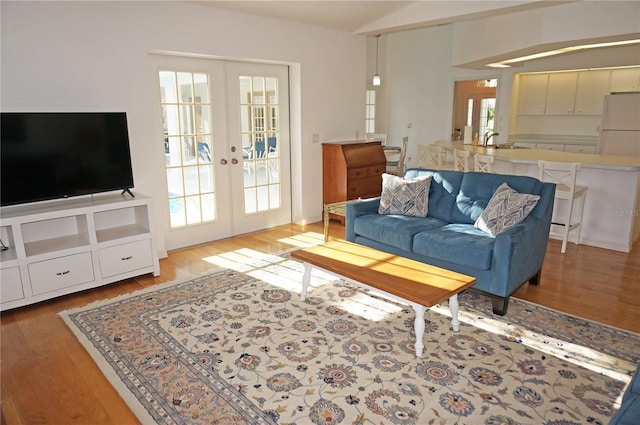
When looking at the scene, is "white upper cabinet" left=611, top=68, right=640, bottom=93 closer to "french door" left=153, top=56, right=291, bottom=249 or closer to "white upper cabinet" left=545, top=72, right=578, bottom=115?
"white upper cabinet" left=545, top=72, right=578, bottom=115

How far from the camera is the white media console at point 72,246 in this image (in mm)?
3256

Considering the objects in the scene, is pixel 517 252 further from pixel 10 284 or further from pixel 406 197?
pixel 10 284

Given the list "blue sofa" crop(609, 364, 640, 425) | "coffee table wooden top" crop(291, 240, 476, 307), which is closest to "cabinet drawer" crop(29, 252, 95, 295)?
"coffee table wooden top" crop(291, 240, 476, 307)

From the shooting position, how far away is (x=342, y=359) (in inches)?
103

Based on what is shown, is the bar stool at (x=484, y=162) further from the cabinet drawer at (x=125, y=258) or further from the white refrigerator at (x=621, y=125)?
the cabinet drawer at (x=125, y=258)

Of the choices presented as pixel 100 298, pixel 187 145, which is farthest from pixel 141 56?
pixel 100 298

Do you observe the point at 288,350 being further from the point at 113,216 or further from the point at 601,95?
the point at 601,95

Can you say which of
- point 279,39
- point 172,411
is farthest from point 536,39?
point 172,411

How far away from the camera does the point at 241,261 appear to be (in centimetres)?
439

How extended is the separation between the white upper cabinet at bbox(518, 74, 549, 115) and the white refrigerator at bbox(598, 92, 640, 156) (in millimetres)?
1648

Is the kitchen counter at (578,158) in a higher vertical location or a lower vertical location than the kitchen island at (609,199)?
higher

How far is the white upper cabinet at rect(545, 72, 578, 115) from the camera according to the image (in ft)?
26.6

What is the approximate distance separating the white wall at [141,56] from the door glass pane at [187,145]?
186 mm

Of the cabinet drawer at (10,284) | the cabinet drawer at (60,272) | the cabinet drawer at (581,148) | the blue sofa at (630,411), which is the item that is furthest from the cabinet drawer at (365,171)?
the blue sofa at (630,411)
